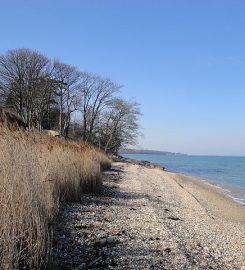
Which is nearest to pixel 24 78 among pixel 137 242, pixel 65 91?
pixel 65 91

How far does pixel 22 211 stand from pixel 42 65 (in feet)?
141

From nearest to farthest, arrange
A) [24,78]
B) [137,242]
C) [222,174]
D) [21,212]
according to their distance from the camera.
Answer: [21,212] → [137,242] → [24,78] → [222,174]

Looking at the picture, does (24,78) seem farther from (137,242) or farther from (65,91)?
(137,242)

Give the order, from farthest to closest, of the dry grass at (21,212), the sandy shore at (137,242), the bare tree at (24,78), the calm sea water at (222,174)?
the bare tree at (24,78) < the calm sea water at (222,174) < the sandy shore at (137,242) < the dry grass at (21,212)

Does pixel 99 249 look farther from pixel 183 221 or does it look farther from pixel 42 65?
pixel 42 65

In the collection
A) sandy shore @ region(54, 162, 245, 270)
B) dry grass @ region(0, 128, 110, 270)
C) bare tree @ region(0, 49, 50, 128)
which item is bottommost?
sandy shore @ region(54, 162, 245, 270)

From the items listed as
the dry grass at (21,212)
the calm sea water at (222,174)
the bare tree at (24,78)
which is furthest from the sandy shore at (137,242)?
the bare tree at (24,78)

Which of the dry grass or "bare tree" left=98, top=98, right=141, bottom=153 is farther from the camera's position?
"bare tree" left=98, top=98, right=141, bottom=153

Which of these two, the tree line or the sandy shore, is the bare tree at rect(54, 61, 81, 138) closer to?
the tree line

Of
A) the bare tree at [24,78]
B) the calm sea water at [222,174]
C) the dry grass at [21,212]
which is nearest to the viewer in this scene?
the dry grass at [21,212]

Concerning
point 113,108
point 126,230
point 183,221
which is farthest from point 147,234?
Result: point 113,108

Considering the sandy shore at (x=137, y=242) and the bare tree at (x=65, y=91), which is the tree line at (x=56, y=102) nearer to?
the bare tree at (x=65, y=91)

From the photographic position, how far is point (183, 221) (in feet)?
32.4

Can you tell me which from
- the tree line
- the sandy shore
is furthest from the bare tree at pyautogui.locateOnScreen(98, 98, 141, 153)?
the sandy shore
